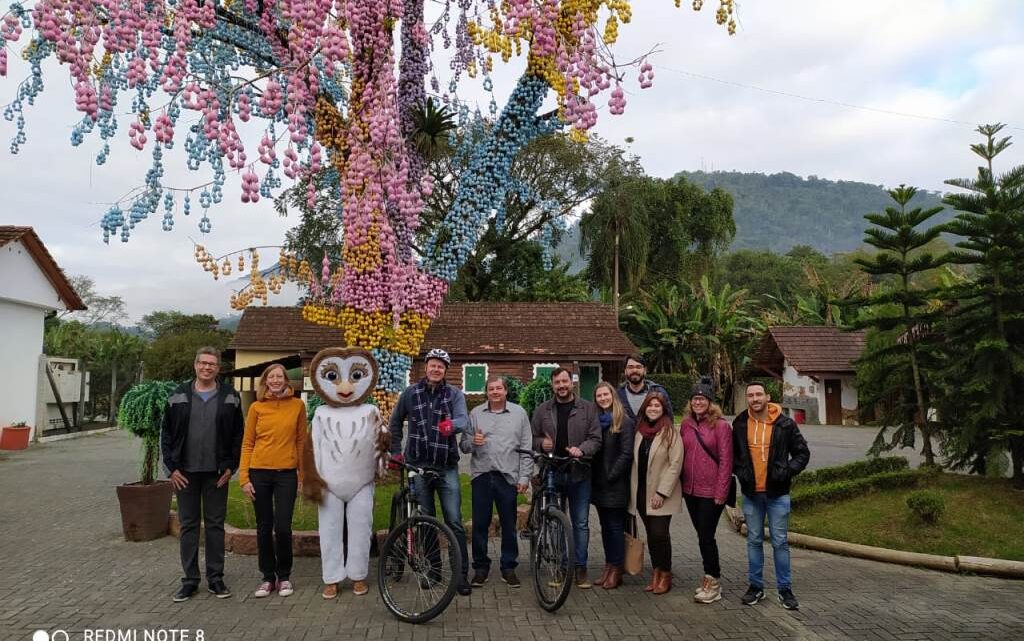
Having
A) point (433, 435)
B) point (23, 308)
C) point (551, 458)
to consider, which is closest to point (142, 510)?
point (433, 435)

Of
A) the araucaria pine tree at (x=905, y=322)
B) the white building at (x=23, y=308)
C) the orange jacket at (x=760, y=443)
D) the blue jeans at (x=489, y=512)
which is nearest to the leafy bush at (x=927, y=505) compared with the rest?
the araucaria pine tree at (x=905, y=322)

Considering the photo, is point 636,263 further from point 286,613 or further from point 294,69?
point 286,613

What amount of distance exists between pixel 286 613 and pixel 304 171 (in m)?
5.41

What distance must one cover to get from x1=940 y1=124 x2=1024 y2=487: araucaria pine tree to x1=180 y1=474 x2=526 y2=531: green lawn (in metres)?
5.66

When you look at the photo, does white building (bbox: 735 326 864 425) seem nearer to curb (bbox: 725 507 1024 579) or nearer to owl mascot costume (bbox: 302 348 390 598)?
curb (bbox: 725 507 1024 579)

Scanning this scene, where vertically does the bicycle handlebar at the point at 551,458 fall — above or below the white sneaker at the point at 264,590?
above

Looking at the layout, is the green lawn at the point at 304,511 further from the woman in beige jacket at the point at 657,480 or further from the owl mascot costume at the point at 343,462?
the woman in beige jacket at the point at 657,480

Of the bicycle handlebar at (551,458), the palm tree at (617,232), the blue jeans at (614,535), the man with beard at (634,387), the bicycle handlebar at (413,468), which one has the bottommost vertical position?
the blue jeans at (614,535)

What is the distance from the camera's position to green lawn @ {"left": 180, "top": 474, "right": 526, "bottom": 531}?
7.62 m

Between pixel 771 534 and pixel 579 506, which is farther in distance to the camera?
pixel 579 506

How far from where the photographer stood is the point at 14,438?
18.3 m

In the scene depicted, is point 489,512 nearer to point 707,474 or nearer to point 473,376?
point 707,474

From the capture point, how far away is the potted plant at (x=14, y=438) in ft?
59.8

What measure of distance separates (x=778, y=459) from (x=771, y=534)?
61 centimetres
